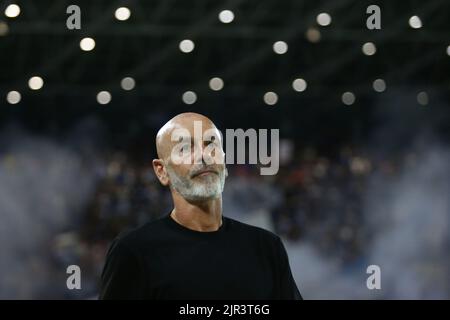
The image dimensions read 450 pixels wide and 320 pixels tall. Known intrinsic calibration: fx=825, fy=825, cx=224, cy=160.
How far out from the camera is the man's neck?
2.37m

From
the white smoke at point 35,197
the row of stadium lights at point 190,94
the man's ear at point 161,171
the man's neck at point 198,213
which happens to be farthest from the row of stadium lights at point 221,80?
the man's neck at point 198,213

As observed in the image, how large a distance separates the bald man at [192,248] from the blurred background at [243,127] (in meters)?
9.33

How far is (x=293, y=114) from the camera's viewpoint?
1291 cm

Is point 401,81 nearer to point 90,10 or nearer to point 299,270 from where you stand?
point 299,270

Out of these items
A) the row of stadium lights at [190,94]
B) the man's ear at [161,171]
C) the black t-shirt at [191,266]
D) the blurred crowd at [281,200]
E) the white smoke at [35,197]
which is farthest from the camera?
the row of stadium lights at [190,94]

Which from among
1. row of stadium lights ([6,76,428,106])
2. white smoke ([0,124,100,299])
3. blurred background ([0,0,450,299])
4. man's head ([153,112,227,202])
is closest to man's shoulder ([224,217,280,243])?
man's head ([153,112,227,202])

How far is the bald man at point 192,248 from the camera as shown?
2.28 m

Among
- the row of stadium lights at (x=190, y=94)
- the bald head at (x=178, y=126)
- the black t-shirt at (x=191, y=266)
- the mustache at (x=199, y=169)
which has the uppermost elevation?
the row of stadium lights at (x=190, y=94)

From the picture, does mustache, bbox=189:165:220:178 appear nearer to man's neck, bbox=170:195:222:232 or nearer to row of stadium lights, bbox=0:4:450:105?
man's neck, bbox=170:195:222:232

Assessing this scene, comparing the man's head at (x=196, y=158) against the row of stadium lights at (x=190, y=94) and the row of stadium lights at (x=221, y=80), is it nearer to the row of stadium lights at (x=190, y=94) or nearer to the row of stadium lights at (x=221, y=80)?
the row of stadium lights at (x=221, y=80)

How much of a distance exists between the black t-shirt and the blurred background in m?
9.33
